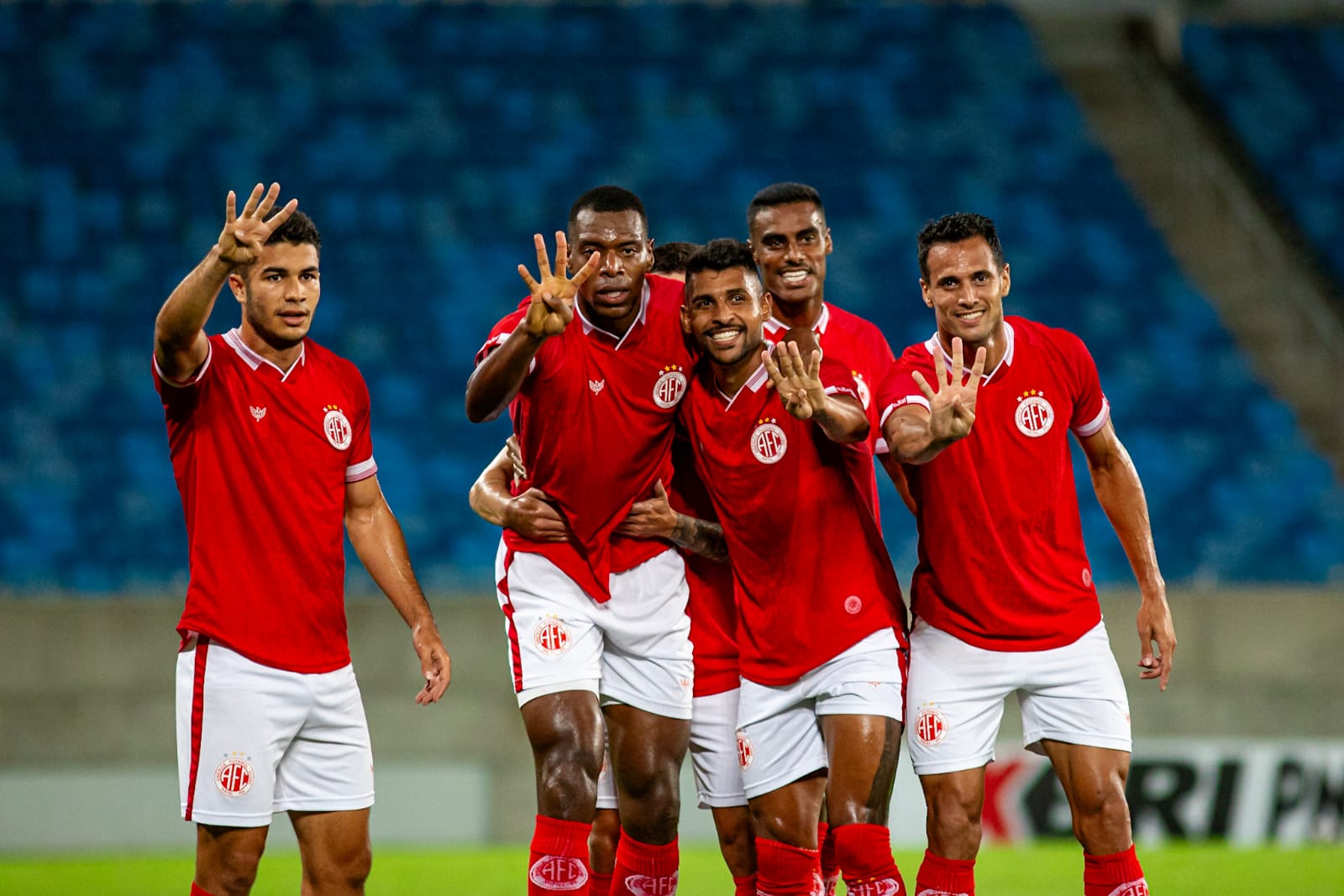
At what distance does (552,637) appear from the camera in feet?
16.9

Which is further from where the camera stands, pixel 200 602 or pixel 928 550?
pixel 928 550

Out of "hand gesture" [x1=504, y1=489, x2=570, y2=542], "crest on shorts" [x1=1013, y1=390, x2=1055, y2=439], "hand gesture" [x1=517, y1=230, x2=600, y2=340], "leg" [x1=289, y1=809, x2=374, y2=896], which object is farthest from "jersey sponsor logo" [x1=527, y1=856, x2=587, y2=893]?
"crest on shorts" [x1=1013, y1=390, x2=1055, y2=439]

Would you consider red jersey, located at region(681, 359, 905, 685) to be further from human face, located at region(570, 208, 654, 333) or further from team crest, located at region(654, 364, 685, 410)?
human face, located at region(570, 208, 654, 333)

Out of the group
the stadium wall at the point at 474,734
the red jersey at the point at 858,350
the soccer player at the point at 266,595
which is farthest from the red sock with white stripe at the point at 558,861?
the stadium wall at the point at 474,734

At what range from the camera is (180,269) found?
11953mm

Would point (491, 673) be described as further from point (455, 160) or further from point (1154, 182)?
point (1154, 182)

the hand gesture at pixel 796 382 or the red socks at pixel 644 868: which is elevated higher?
the hand gesture at pixel 796 382

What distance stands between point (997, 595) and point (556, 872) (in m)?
1.63

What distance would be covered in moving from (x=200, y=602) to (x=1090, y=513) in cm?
792

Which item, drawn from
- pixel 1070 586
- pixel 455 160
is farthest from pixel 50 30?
pixel 1070 586

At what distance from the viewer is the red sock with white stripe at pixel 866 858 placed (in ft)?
16.0

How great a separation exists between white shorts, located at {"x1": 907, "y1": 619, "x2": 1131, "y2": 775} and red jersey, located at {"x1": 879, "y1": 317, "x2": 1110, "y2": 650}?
54mm

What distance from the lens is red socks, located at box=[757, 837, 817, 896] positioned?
5102 millimetres

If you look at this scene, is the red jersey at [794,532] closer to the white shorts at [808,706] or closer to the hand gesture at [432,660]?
the white shorts at [808,706]
